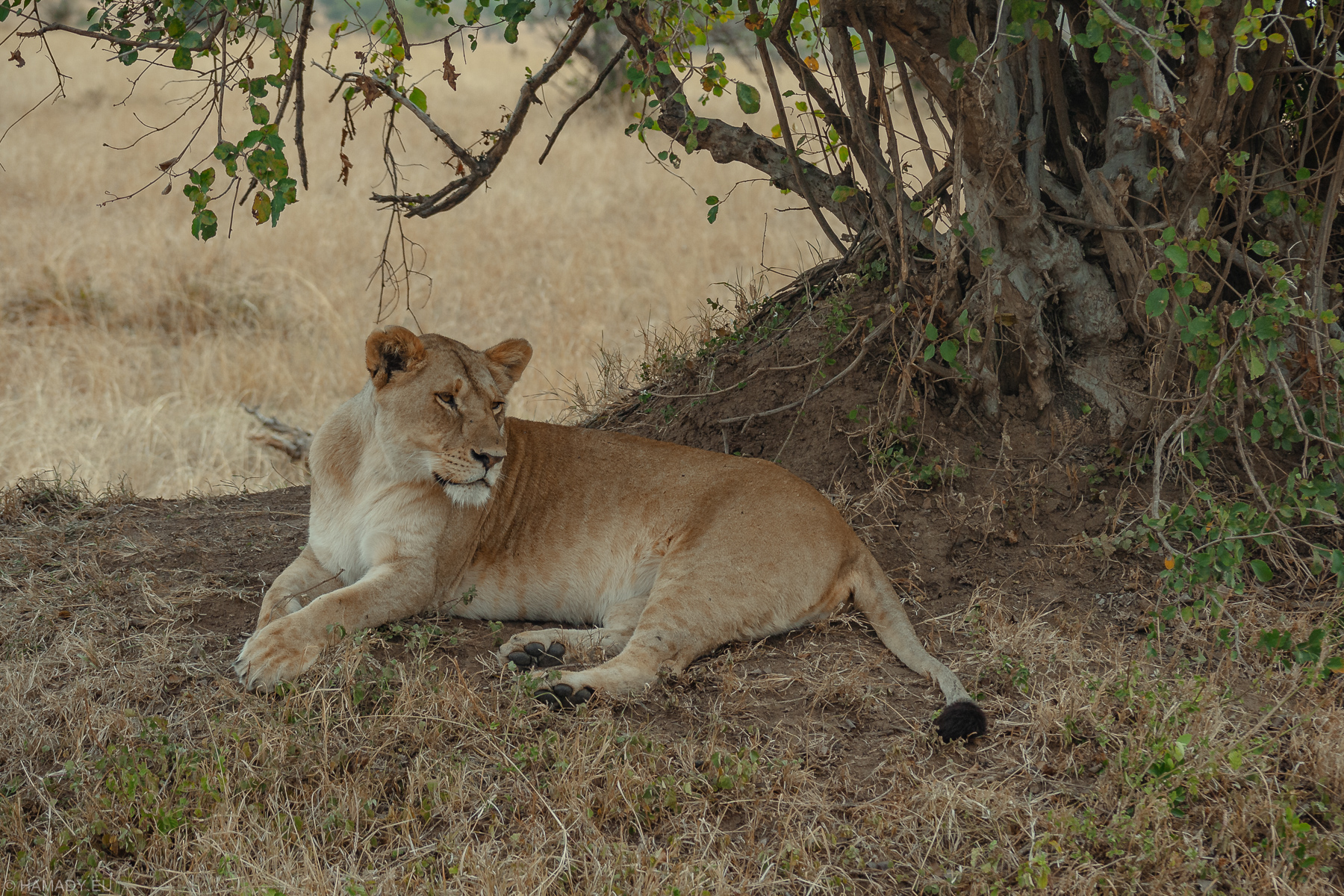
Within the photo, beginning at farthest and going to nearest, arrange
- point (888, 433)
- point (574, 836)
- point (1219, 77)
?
point (888, 433)
point (1219, 77)
point (574, 836)

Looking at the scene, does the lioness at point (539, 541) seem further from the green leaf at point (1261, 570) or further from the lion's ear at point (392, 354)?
the green leaf at point (1261, 570)

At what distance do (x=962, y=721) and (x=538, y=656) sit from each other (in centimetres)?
126

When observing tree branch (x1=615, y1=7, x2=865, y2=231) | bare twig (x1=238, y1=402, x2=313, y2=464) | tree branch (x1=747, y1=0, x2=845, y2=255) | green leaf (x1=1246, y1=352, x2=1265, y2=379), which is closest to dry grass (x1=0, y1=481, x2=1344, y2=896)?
green leaf (x1=1246, y1=352, x2=1265, y2=379)

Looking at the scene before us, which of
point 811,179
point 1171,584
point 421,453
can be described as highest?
point 811,179

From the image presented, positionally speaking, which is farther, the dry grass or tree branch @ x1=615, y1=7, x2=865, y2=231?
tree branch @ x1=615, y1=7, x2=865, y2=231

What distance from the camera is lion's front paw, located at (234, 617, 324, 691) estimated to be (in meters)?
3.13

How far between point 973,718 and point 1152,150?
7.37 ft

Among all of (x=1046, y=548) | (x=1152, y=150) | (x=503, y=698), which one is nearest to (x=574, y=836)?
(x=503, y=698)

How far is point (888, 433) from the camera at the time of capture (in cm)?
441

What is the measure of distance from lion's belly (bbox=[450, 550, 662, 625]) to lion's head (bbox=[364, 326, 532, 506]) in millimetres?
322

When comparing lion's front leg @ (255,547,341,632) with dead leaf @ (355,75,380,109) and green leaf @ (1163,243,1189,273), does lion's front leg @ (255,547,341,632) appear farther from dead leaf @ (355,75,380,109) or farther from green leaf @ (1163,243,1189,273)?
green leaf @ (1163,243,1189,273)

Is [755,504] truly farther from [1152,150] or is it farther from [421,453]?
[1152,150]

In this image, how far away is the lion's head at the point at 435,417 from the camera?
3.56 m

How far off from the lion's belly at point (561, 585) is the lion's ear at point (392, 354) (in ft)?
2.31
